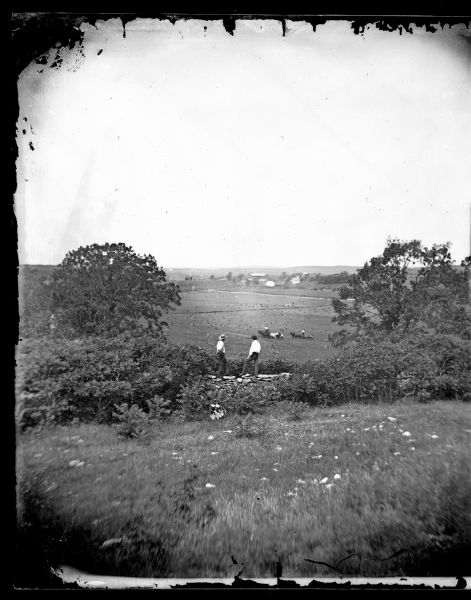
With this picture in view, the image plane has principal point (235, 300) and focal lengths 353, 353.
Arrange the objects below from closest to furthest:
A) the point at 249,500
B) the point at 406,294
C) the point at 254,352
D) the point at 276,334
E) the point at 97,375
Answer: the point at 249,500
the point at 97,375
the point at 254,352
the point at 276,334
the point at 406,294

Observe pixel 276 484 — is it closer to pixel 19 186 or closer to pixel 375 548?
pixel 375 548

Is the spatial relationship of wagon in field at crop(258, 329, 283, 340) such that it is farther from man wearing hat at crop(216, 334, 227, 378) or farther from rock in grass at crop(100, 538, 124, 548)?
rock in grass at crop(100, 538, 124, 548)

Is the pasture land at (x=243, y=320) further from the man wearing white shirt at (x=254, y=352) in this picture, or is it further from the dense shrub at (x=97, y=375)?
the dense shrub at (x=97, y=375)

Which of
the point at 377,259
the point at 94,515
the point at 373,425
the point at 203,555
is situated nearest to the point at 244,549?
the point at 203,555

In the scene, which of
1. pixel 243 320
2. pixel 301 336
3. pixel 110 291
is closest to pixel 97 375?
pixel 110 291

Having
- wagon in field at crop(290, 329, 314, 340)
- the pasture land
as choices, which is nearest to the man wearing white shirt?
the pasture land

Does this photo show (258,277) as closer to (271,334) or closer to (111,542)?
(271,334)

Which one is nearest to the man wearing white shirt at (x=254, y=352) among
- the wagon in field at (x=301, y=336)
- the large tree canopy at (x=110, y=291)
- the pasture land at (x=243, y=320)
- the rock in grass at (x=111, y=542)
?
the pasture land at (x=243, y=320)

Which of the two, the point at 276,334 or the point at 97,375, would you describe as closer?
the point at 97,375
